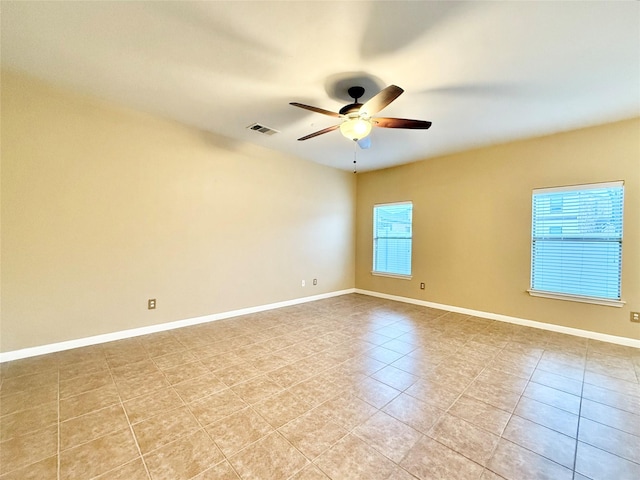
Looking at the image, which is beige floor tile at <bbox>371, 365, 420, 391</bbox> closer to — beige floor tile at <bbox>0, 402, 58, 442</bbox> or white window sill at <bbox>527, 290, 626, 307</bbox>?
beige floor tile at <bbox>0, 402, 58, 442</bbox>

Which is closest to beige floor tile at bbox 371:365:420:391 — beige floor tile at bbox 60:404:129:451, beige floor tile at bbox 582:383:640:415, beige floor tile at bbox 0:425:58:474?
beige floor tile at bbox 582:383:640:415

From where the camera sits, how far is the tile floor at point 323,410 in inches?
57.6

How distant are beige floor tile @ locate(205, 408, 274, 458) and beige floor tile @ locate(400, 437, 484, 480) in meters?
0.86

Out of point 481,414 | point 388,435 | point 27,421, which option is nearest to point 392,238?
point 481,414

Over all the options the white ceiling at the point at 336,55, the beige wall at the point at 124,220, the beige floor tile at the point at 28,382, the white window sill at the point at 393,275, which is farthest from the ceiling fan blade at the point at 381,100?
the white window sill at the point at 393,275

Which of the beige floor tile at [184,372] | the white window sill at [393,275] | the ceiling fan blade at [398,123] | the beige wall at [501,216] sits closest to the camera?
the beige floor tile at [184,372]

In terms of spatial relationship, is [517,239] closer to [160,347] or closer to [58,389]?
[160,347]

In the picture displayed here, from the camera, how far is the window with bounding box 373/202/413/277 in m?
5.27

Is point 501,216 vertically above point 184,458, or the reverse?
point 501,216

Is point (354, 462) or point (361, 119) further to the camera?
point (361, 119)

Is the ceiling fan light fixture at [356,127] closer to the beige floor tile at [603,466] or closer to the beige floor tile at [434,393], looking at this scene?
the beige floor tile at [434,393]

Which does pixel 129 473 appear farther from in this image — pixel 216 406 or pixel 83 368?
pixel 83 368

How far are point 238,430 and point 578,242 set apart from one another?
4425mm

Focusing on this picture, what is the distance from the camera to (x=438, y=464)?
1.47m
